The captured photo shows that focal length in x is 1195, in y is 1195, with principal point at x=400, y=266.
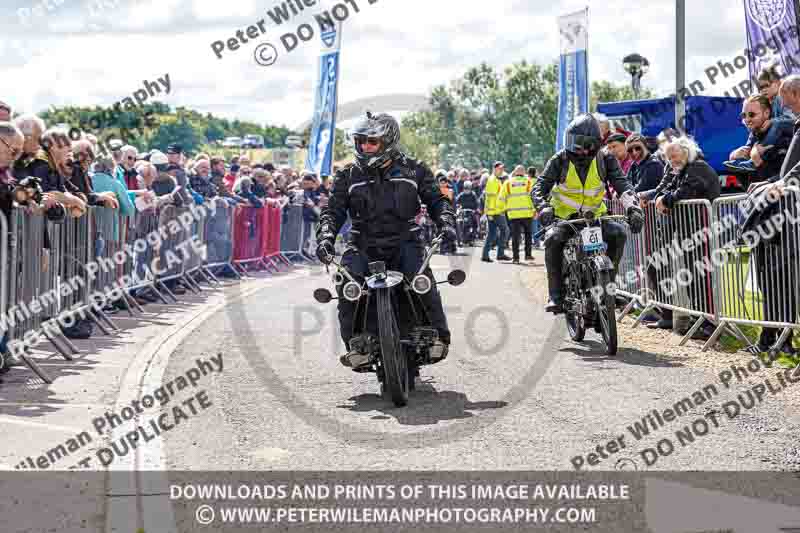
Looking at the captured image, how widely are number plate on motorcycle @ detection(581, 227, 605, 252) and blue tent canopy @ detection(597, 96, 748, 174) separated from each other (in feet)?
36.8

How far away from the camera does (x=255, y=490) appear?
17.4ft

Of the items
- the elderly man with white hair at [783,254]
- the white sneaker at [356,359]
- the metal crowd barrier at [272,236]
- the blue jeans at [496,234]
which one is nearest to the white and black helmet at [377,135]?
the white sneaker at [356,359]

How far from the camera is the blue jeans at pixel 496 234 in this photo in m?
25.3

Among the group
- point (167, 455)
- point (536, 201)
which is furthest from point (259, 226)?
point (167, 455)

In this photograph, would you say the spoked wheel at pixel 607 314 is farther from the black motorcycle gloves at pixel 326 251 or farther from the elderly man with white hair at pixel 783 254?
the black motorcycle gloves at pixel 326 251

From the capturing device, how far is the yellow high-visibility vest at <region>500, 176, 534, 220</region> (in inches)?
951

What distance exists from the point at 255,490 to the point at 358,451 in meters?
0.98

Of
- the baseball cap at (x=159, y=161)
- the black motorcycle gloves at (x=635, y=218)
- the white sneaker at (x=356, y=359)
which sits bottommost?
the white sneaker at (x=356, y=359)

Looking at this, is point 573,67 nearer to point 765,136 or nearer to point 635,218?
point 765,136

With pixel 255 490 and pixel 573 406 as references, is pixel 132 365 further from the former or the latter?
pixel 255 490

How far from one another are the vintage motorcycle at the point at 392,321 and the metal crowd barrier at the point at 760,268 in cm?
264

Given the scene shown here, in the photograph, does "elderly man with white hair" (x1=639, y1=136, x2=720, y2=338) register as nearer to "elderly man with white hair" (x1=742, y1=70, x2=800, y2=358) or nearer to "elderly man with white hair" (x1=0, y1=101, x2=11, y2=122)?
"elderly man with white hair" (x1=742, y1=70, x2=800, y2=358)

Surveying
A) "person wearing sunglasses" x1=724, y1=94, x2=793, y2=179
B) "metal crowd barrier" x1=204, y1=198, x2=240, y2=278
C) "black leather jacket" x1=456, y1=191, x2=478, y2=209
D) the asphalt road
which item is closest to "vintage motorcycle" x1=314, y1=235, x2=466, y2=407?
the asphalt road

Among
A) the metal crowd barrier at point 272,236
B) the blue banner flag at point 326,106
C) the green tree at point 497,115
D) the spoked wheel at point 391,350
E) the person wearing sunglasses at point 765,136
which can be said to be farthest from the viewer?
the green tree at point 497,115
